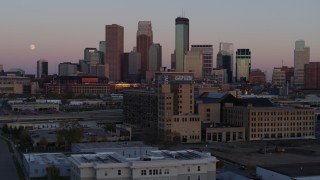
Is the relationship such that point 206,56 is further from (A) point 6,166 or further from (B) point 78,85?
(A) point 6,166

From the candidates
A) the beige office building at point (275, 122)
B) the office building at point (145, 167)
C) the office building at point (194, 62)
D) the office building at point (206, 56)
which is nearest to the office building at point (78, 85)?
the office building at point (194, 62)

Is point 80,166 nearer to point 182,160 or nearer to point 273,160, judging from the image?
point 182,160

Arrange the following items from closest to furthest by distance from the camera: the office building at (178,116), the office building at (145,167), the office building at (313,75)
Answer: the office building at (145,167) → the office building at (178,116) → the office building at (313,75)

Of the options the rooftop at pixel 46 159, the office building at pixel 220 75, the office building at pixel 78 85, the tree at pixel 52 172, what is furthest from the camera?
the office building at pixel 220 75

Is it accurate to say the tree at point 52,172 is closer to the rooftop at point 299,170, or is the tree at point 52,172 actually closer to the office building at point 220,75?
the rooftop at point 299,170

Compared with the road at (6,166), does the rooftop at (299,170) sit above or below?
above

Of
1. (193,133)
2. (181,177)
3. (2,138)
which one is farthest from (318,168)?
(2,138)

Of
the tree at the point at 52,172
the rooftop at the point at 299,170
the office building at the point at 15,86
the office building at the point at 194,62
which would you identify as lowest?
the tree at the point at 52,172

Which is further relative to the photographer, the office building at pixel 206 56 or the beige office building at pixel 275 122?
the office building at pixel 206 56

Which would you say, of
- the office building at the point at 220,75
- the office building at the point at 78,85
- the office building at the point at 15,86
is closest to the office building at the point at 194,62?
the office building at the point at 220,75

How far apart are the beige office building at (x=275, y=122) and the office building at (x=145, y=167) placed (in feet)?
80.3

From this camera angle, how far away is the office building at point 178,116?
154ft

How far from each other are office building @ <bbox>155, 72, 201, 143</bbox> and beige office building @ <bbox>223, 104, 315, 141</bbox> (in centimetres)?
487

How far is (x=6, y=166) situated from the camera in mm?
31969
